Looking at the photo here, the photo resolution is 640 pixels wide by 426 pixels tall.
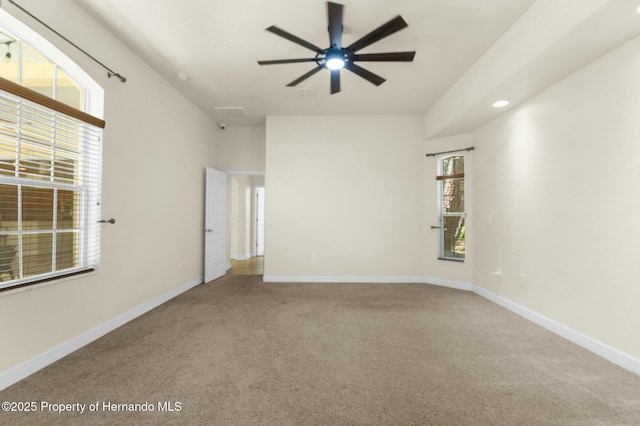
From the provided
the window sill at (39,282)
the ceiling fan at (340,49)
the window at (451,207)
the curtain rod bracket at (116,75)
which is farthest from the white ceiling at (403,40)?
the window sill at (39,282)

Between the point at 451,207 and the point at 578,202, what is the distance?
7.17 feet

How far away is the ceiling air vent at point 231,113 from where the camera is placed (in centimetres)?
477

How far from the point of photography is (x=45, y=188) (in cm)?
228

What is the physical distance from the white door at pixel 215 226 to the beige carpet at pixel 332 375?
5.81 feet

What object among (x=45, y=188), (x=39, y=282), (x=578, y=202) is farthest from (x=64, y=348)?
(x=578, y=202)

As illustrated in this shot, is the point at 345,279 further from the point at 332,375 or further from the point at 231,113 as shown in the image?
the point at 231,113

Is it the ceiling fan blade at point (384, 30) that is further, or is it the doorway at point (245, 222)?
the doorway at point (245, 222)

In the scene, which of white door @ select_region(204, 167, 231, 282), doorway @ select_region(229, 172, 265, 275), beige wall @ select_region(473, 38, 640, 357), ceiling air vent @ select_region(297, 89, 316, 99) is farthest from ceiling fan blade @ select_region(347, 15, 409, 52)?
doorway @ select_region(229, 172, 265, 275)

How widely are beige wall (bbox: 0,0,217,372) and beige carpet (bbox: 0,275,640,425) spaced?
0.32 metres

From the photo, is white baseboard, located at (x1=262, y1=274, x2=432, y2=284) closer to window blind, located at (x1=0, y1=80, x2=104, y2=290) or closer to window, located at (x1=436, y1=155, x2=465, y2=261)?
window, located at (x1=436, y1=155, x2=465, y2=261)

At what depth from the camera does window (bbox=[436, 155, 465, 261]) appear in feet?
15.4

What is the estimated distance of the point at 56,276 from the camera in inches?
89.1

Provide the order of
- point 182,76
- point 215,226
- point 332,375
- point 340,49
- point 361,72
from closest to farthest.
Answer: point 332,375
point 340,49
point 361,72
point 182,76
point 215,226

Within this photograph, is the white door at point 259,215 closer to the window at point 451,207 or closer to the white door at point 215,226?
the white door at point 215,226
